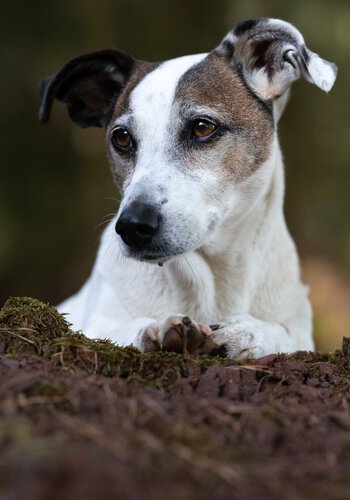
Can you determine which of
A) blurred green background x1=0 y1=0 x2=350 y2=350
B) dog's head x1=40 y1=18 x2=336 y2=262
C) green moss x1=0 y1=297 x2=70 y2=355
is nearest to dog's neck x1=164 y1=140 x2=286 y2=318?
dog's head x1=40 y1=18 x2=336 y2=262

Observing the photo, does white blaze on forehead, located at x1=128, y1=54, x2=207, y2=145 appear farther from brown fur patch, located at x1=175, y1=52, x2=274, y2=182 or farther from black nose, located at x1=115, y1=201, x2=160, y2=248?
black nose, located at x1=115, y1=201, x2=160, y2=248

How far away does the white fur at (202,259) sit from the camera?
12.4 ft

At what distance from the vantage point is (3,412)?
2.13m

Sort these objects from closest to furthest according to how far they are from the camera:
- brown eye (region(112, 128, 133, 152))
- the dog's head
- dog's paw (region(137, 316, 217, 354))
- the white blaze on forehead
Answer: dog's paw (region(137, 316, 217, 354)), the dog's head, the white blaze on forehead, brown eye (region(112, 128, 133, 152))

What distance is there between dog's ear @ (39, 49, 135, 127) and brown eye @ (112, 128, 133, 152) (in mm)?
663

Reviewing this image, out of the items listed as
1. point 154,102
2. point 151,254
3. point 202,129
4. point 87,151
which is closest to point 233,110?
point 202,129

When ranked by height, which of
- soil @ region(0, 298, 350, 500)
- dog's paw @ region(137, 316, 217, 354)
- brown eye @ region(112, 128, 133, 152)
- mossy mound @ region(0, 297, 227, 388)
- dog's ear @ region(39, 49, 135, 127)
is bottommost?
soil @ region(0, 298, 350, 500)

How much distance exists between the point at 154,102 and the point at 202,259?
2.96 feet

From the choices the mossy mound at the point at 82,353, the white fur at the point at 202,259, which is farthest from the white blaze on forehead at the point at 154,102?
the mossy mound at the point at 82,353

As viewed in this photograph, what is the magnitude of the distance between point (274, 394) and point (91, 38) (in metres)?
9.59

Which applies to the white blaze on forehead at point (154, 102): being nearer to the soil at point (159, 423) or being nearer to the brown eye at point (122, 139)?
the brown eye at point (122, 139)

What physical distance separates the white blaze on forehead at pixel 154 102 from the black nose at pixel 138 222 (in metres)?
0.57

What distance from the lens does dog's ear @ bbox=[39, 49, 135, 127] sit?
479 centimetres

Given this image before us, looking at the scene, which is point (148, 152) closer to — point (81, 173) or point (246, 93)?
point (246, 93)
